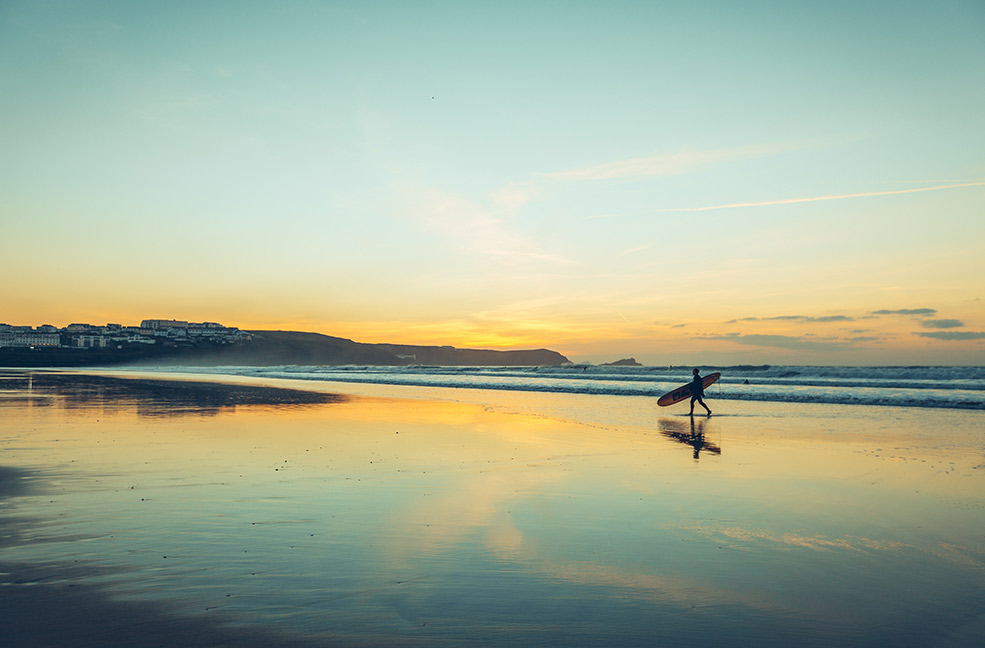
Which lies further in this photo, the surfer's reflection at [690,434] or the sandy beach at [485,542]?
the surfer's reflection at [690,434]

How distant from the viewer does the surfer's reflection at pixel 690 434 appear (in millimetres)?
15383

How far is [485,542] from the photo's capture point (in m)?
7.30

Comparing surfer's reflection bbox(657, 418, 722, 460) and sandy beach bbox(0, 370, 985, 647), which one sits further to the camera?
surfer's reflection bbox(657, 418, 722, 460)

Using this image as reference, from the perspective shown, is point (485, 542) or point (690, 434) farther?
point (690, 434)

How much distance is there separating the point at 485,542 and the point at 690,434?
12.8 meters

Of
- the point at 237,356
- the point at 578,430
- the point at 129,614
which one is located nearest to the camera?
the point at 129,614

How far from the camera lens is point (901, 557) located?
22.7 ft

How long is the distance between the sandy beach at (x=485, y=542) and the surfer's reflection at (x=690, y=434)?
0.36 metres

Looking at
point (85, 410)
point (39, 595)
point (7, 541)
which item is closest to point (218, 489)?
point (7, 541)

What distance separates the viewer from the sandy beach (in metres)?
4.98

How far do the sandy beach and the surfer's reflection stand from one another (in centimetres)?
36

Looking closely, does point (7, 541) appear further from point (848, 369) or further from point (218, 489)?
point (848, 369)

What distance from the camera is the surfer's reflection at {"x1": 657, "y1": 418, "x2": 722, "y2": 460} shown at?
50.5 ft

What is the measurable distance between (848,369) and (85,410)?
6399cm
